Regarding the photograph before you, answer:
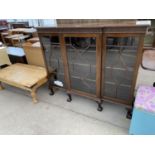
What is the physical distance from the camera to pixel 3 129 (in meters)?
1.77

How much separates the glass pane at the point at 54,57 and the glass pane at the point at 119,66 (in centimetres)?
72

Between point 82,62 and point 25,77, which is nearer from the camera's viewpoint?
point 82,62

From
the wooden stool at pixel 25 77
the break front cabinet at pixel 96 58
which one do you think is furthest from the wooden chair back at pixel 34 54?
the break front cabinet at pixel 96 58

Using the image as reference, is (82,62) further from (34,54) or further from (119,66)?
(34,54)

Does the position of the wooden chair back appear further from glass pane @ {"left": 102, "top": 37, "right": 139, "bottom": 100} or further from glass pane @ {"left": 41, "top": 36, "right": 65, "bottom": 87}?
glass pane @ {"left": 102, "top": 37, "right": 139, "bottom": 100}

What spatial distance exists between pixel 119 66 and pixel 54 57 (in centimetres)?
98

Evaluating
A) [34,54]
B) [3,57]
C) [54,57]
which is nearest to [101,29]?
[54,57]

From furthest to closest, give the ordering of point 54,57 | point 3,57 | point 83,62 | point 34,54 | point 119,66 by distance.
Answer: point 3,57, point 34,54, point 54,57, point 83,62, point 119,66

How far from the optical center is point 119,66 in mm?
1554

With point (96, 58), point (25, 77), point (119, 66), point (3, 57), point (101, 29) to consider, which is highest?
point (101, 29)

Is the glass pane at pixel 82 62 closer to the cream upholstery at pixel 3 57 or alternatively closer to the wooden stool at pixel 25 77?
the wooden stool at pixel 25 77

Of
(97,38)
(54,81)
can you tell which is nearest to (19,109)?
(54,81)

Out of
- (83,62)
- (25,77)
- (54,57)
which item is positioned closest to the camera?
(83,62)
